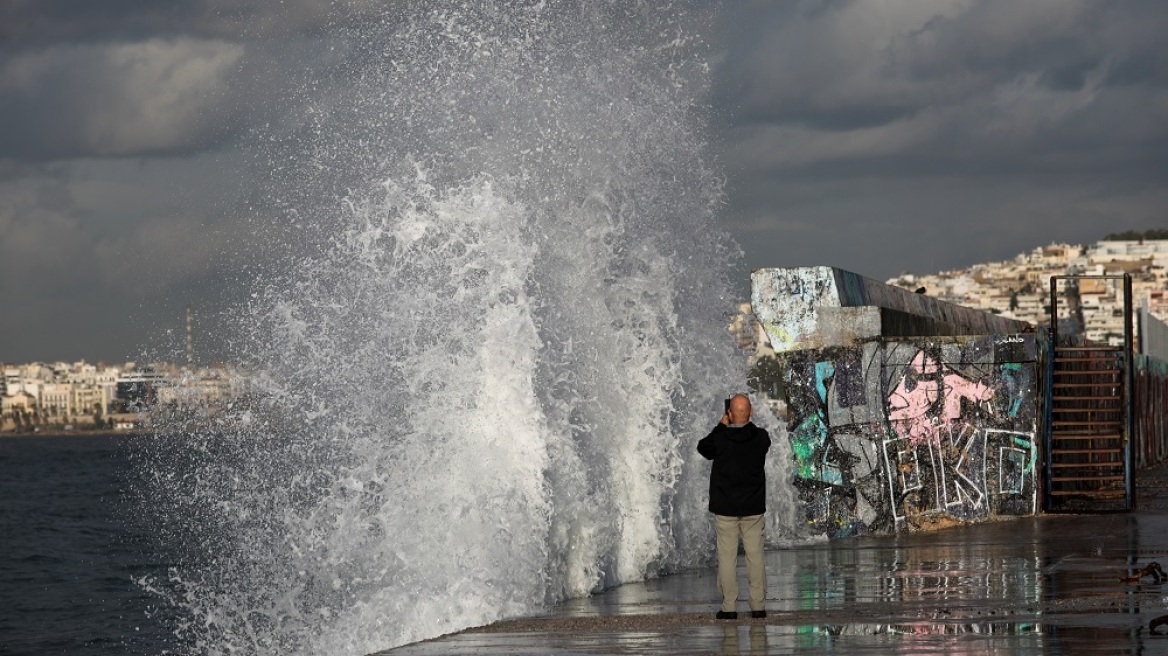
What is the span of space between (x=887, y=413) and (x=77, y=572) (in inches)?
1121

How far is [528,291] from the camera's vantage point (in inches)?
568

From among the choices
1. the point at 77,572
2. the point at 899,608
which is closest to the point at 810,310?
the point at 899,608

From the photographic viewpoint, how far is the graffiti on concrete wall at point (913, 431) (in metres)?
18.3

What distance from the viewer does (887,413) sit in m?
18.5

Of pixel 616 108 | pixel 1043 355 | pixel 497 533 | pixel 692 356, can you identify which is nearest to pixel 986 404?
pixel 1043 355

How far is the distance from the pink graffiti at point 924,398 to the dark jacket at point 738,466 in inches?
303

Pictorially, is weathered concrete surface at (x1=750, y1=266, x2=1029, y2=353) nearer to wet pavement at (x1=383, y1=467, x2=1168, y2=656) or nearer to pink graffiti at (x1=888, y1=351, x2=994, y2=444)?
pink graffiti at (x1=888, y1=351, x2=994, y2=444)

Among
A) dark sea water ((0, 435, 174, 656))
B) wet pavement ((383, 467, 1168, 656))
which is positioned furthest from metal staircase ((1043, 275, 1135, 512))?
dark sea water ((0, 435, 174, 656))

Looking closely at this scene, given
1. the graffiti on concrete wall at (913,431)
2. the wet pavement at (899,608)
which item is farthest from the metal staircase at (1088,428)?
the wet pavement at (899,608)

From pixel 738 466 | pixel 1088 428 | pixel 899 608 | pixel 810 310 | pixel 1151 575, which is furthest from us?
pixel 1088 428

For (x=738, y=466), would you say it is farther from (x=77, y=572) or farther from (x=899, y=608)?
(x=77, y=572)

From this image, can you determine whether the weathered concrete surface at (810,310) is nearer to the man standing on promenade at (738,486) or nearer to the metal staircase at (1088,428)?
the metal staircase at (1088,428)

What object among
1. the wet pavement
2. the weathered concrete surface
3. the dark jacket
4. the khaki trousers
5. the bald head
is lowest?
the wet pavement

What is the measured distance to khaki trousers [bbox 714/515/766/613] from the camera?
10953 millimetres
